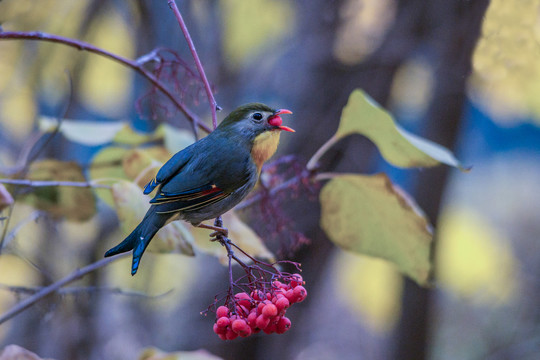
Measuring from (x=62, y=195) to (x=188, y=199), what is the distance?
52 cm

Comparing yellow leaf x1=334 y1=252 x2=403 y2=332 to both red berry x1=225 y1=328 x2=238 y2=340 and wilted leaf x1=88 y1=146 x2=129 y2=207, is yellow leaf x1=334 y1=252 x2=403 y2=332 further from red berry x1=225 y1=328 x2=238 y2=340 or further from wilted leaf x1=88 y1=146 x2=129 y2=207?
red berry x1=225 y1=328 x2=238 y2=340

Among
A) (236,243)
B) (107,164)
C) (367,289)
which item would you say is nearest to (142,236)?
(236,243)

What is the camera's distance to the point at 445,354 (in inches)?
159

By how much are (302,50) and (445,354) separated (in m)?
2.79

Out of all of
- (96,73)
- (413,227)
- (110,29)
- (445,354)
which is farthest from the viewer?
(445,354)

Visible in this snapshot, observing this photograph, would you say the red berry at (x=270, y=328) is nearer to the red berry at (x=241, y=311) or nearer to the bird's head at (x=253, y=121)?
the red berry at (x=241, y=311)

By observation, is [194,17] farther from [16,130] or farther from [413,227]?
[413,227]

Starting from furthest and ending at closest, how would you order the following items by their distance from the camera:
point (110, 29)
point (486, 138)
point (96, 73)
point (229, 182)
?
point (486, 138) → point (96, 73) → point (110, 29) → point (229, 182)

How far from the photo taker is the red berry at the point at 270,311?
0.64 m

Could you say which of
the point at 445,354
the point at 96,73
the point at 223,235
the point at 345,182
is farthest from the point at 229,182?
the point at 445,354

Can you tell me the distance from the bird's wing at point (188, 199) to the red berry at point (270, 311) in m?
0.15

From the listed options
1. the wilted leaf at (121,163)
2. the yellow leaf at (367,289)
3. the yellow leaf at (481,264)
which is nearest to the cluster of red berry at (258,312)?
the wilted leaf at (121,163)

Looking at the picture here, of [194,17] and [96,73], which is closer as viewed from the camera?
[194,17]

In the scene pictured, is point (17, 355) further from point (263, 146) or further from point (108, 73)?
point (108, 73)
